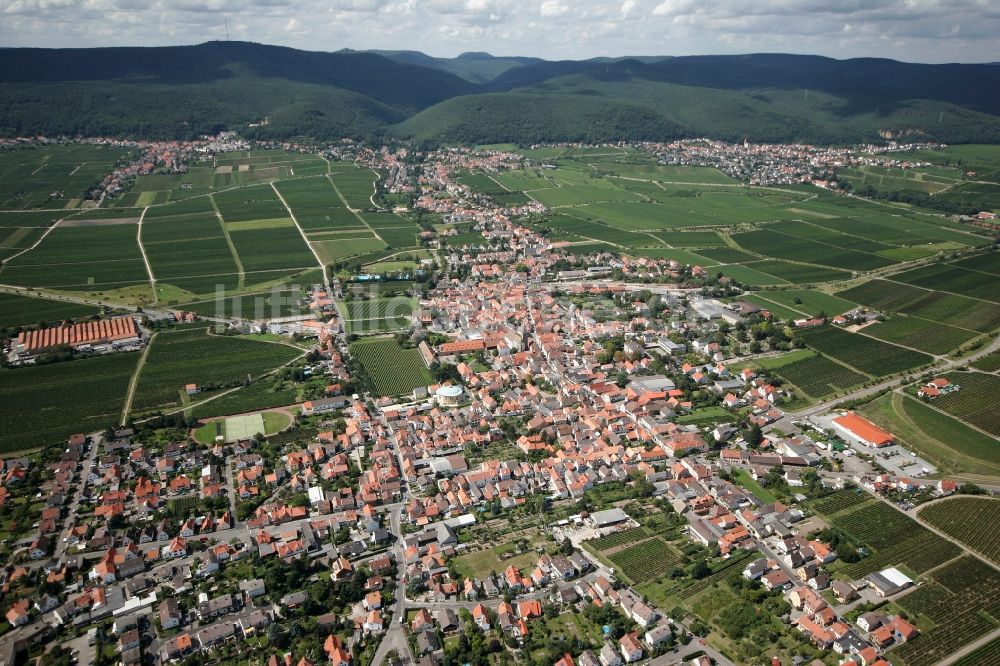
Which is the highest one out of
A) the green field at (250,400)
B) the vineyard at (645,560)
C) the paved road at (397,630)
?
the vineyard at (645,560)

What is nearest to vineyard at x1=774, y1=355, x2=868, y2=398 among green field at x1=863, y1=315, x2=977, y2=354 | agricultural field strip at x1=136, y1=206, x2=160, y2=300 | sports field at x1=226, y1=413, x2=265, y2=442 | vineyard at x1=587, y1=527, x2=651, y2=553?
green field at x1=863, y1=315, x2=977, y2=354

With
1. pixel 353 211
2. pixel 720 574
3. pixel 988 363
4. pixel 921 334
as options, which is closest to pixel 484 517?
pixel 720 574

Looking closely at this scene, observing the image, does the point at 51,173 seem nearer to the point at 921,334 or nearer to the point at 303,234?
the point at 303,234

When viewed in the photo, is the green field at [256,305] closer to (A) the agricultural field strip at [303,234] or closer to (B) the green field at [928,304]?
(A) the agricultural field strip at [303,234]

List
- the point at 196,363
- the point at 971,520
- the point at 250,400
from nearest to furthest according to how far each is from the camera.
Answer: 1. the point at 971,520
2. the point at 250,400
3. the point at 196,363

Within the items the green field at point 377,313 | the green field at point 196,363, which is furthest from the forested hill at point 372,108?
the green field at point 196,363

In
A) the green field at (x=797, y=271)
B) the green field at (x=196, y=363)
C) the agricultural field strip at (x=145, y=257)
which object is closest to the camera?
the green field at (x=196, y=363)
